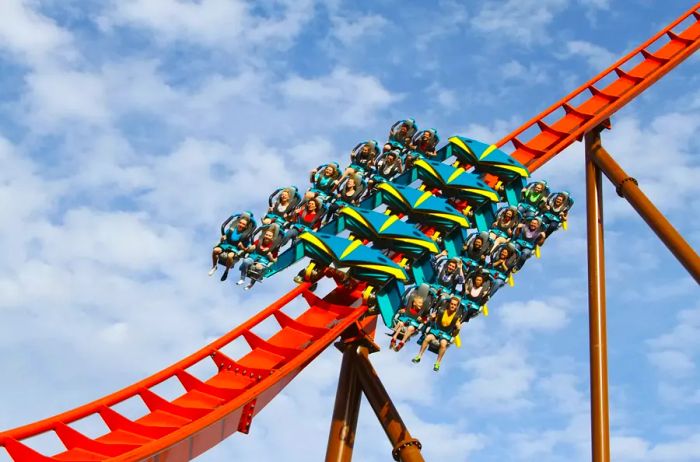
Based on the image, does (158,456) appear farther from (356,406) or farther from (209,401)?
(356,406)

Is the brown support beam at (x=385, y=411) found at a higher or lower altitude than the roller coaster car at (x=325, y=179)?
lower

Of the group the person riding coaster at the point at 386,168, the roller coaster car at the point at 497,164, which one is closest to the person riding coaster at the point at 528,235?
the roller coaster car at the point at 497,164

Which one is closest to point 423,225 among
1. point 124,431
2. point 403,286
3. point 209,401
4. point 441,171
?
point 441,171

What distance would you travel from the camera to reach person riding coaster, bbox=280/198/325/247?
9.81 meters

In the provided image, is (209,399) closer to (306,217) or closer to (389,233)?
(306,217)

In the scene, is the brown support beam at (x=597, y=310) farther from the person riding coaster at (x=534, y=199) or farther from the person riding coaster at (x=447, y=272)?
the person riding coaster at (x=447, y=272)

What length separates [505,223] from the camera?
442 inches

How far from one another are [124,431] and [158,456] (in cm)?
81

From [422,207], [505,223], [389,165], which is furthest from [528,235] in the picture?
[422,207]

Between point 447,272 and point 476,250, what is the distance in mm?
788

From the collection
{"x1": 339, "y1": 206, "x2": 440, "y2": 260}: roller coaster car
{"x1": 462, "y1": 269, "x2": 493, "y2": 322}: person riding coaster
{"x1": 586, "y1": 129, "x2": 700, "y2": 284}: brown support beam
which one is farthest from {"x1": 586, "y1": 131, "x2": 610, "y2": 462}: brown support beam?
{"x1": 339, "y1": 206, "x2": 440, "y2": 260}: roller coaster car

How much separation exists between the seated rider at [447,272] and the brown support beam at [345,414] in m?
1.12

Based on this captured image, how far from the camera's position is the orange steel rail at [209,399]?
26.2 feet

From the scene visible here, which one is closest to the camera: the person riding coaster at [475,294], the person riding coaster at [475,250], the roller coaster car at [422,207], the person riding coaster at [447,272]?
the person riding coaster at [447,272]
